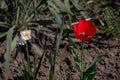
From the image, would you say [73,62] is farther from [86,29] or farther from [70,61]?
[86,29]

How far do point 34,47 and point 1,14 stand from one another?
38 cm

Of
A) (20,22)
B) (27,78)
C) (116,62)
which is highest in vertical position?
(20,22)

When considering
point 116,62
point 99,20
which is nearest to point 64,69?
point 116,62

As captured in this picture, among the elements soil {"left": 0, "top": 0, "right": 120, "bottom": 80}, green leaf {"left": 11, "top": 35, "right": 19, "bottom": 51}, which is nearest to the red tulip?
soil {"left": 0, "top": 0, "right": 120, "bottom": 80}

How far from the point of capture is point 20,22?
2289mm

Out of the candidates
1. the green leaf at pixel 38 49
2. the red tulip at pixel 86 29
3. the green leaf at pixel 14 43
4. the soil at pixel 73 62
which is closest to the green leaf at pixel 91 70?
the red tulip at pixel 86 29

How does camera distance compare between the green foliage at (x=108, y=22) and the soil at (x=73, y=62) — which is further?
the green foliage at (x=108, y=22)

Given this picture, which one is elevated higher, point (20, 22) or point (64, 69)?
point (20, 22)

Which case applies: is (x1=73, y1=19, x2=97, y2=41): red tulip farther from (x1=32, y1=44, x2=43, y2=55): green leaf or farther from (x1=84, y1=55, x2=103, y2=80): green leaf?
(x1=32, y1=44, x2=43, y2=55): green leaf

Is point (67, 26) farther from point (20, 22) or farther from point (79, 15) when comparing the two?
point (20, 22)

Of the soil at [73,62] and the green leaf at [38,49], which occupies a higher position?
the green leaf at [38,49]

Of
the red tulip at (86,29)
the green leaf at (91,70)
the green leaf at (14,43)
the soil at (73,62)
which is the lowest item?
the soil at (73,62)

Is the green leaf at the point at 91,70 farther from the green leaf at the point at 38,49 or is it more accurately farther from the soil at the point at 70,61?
the green leaf at the point at 38,49

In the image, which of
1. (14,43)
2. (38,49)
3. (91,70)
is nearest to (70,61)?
(38,49)
